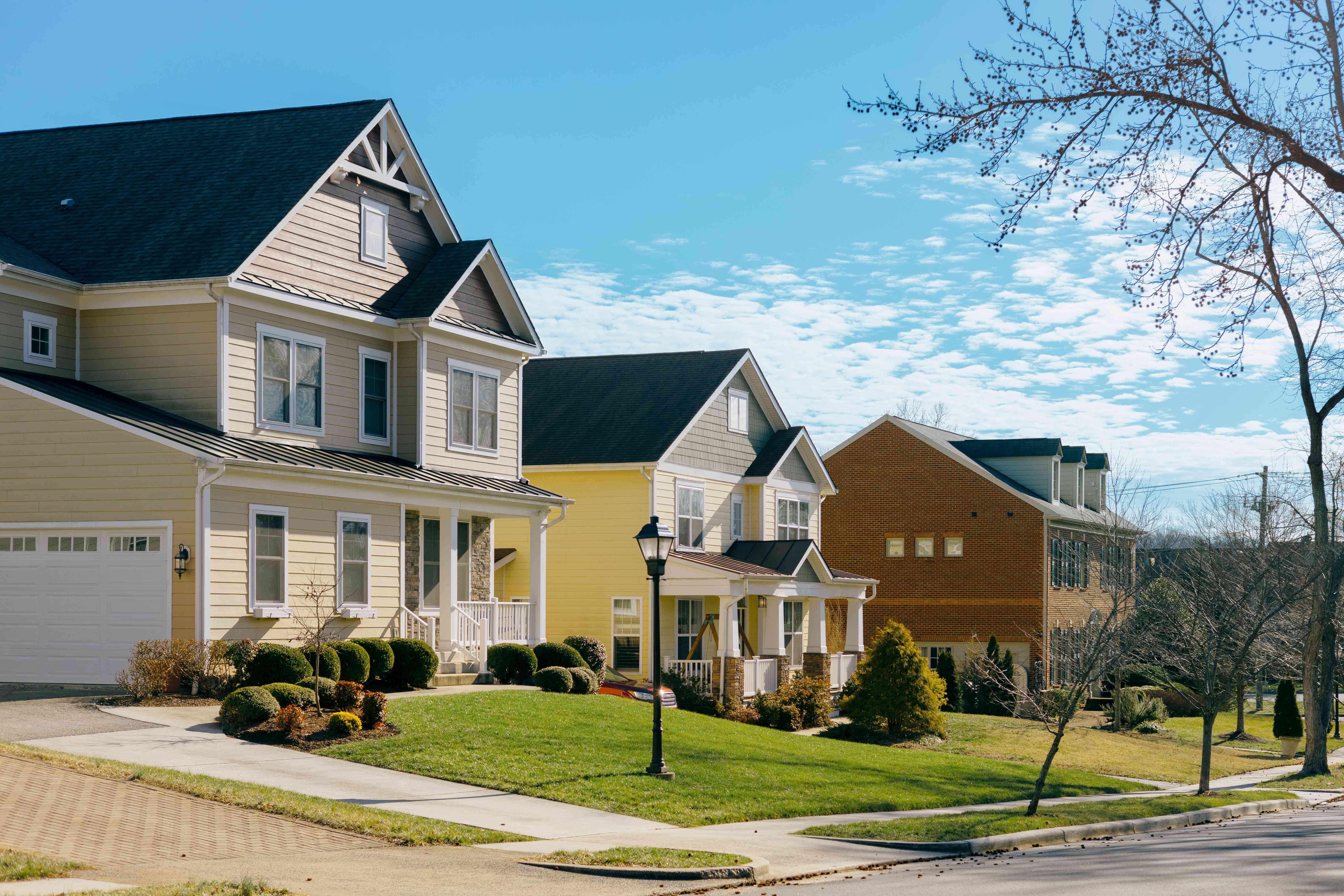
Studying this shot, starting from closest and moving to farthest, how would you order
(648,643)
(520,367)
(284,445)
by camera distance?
(284,445) < (520,367) < (648,643)

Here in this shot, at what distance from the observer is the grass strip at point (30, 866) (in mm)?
10367

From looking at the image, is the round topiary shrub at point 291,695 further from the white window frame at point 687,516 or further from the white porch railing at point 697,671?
the white window frame at point 687,516

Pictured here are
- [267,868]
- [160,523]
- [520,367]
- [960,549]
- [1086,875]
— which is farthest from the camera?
[960,549]

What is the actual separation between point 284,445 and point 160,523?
134 inches

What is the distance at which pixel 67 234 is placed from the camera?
25.7m

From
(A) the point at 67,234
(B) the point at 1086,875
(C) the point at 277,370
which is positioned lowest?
(B) the point at 1086,875

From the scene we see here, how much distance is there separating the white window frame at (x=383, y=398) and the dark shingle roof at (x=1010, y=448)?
2800cm

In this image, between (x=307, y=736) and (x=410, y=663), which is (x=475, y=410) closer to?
(x=410, y=663)

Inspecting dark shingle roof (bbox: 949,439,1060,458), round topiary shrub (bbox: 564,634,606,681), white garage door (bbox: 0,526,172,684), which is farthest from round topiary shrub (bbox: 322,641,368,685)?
dark shingle roof (bbox: 949,439,1060,458)

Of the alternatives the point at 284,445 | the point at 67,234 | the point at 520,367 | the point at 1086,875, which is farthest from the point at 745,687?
the point at 1086,875

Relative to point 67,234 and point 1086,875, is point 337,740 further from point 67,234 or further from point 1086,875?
point 67,234

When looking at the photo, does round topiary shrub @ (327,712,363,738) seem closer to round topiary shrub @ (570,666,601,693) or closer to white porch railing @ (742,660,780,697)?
round topiary shrub @ (570,666,601,693)

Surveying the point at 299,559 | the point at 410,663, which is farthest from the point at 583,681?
the point at 299,559

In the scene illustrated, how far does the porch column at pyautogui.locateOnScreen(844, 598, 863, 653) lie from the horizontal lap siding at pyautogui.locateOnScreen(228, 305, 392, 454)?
1741 centimetres
